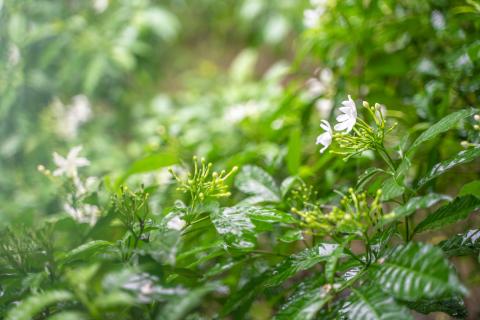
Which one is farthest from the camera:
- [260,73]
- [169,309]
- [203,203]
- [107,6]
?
[260,73]

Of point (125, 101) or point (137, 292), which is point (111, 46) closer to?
point (125, 101)

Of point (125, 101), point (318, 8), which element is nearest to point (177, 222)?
point (318, 8)

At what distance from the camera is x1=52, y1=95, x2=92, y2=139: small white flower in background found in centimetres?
196

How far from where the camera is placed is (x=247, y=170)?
3.39ft

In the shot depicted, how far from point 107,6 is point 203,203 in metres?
1.53

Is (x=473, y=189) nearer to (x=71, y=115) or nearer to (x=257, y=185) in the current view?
(x=257, y=185)

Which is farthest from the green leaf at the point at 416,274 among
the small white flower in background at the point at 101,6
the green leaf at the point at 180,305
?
the small white flower in background at the point at 101,6

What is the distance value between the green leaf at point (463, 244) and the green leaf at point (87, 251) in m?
0.59

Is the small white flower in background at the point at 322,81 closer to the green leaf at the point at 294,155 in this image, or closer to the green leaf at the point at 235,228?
the green leaf at the point at 294,155

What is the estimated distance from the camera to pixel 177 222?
2.87 feet

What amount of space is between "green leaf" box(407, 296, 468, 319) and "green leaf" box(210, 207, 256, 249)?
31 cm

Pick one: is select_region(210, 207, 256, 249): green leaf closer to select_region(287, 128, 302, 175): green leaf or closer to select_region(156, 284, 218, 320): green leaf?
select_region(156, 284, 218, 320): green leaf

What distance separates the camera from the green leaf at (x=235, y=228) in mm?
746

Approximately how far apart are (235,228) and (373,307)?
0.25 metres
